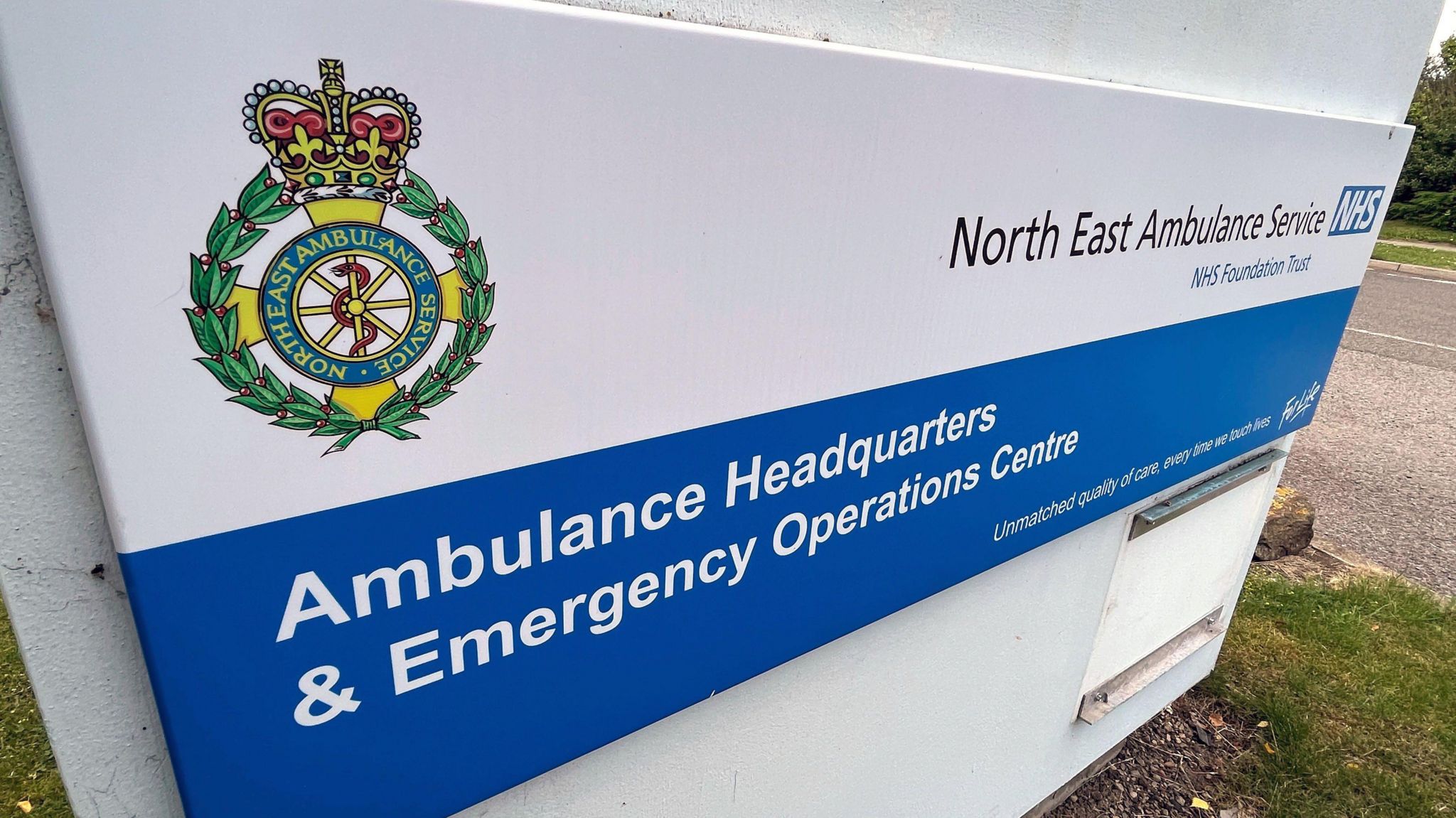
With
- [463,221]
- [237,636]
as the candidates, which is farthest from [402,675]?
[463,221]

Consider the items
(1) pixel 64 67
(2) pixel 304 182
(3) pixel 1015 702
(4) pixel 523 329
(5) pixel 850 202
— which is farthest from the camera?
(3) pixel 1015 702

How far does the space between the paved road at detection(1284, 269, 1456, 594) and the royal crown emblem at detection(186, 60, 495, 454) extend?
17.8 ft

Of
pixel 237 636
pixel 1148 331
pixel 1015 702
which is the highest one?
pixel 1148 331

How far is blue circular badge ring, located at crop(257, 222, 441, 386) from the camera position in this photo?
2.49 feet

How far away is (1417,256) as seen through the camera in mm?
16141

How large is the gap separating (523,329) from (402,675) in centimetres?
46

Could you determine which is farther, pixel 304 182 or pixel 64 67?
pixel 304 182

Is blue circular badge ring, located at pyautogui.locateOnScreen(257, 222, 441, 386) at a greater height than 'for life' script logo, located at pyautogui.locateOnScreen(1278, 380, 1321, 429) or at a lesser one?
greater

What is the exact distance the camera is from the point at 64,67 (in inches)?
25.2

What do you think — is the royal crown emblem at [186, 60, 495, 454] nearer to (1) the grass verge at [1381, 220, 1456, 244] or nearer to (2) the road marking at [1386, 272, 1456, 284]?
(2) the road marking at [1386, 272, 1456, 284]

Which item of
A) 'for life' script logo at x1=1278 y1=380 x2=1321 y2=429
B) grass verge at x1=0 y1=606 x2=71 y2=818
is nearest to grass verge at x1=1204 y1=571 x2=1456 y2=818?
'for life' script logo at x1=1278 y1=380 x2=1321 y2=429

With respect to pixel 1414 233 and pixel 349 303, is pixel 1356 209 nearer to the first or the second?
pixel 349 303

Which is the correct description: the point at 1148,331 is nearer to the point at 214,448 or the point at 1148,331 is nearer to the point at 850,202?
the point at 850,202

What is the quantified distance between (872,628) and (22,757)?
112 inches
